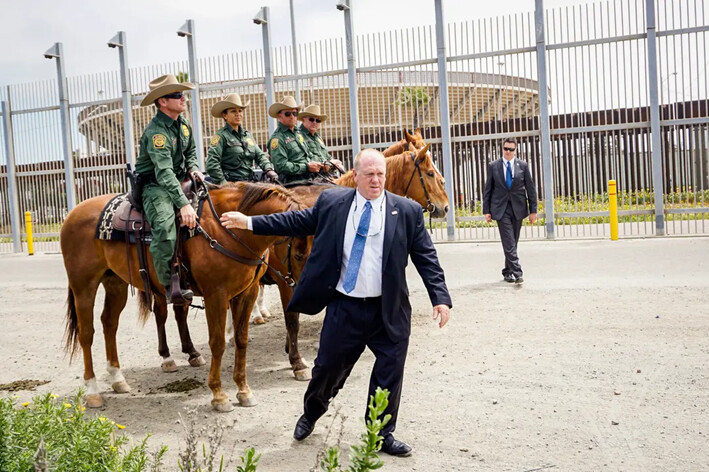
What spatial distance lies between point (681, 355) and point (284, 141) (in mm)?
5105

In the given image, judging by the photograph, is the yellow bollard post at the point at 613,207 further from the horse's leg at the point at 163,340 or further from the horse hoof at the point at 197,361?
the horse's leg at the point at 163,340

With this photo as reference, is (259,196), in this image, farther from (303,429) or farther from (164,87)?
(303,429)

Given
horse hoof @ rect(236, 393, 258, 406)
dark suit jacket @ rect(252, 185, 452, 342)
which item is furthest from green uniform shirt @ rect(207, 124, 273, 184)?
dark suit jacket @ rect(252, 185, 452, 342)

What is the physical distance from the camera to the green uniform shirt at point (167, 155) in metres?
5.80

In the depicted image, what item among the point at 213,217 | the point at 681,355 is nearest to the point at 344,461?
the point at 213,217

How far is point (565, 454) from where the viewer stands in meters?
4.52

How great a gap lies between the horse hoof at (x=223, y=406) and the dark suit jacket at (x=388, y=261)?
142cm

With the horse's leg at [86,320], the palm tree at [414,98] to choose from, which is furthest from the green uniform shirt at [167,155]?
the palm tree at [414,98]

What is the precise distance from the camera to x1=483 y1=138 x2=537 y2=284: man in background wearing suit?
11.1 m

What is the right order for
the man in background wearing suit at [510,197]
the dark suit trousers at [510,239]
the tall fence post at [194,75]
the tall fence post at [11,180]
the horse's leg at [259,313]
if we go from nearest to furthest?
the horse's leg at [259,313]
the dark suit trousers at [510,239]
the man in background wearing suit at [510,197]
the tall fence post at [194,75]
the tall fence post at [11,180]

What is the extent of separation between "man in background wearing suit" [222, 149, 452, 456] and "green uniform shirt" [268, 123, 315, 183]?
393cm

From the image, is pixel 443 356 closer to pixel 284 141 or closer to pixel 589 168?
pixel 284 141

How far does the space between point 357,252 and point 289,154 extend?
175 inches

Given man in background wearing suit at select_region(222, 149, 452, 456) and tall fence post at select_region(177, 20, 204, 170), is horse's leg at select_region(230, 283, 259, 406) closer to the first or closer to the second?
man in background wearing suit at select_region(222, 149, 452, 456)
